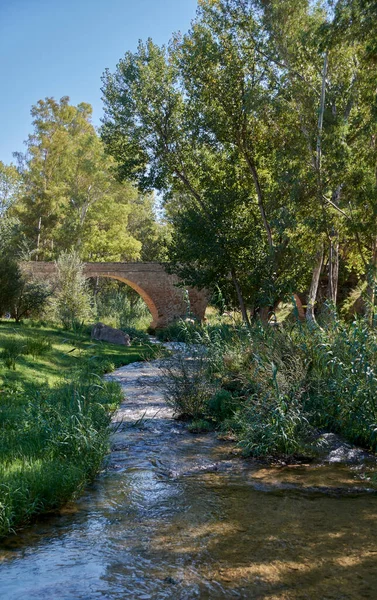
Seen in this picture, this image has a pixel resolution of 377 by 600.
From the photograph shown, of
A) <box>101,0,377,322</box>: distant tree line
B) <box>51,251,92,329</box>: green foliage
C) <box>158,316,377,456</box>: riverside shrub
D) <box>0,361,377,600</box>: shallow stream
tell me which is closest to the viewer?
<box>0,361,377,600</box>: shallow stream

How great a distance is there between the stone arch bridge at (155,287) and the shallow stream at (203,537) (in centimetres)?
2367

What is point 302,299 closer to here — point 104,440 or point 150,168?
point 150,168

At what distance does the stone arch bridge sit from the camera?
31047 millimetres

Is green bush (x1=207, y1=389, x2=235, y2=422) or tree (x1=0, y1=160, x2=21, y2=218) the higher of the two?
tree (x1=0, y1=160, x2=21, y2=218)

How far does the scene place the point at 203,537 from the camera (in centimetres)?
517

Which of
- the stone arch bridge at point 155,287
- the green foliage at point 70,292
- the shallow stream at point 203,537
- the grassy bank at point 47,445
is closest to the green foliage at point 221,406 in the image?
the shallow stream at point 203,537

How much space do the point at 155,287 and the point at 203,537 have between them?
26.9 m

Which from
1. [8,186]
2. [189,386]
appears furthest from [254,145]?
[8,186]

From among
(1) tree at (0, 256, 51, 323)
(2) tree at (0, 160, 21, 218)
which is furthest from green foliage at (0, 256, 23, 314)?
(2) tree at (0, 160, 21, 218)

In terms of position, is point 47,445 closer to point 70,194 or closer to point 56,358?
point 56,358

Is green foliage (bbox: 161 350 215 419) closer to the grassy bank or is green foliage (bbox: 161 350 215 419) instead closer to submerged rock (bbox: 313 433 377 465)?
the grassy bank

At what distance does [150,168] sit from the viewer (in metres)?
20.0

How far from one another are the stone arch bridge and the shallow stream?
77.7 ft

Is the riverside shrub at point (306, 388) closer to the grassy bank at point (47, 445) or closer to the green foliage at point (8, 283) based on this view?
the grassy bank at point (47, 445)
